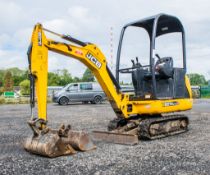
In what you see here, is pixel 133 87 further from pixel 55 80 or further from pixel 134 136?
pixel 55 80

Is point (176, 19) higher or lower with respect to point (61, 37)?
higher

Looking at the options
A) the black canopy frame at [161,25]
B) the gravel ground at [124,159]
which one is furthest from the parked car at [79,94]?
the gravel ground at [124,159]

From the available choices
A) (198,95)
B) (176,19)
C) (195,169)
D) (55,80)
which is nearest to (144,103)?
(176,19)

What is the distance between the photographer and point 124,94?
8594mm

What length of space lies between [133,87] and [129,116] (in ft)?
3.11

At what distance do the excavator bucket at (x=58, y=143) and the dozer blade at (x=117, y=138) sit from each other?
0.88m

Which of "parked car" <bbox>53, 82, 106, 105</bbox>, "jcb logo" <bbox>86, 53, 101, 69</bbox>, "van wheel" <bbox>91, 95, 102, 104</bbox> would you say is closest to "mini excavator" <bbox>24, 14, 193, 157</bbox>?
"jcb logo" <bbox>86, 53, 101, 69</bbox>

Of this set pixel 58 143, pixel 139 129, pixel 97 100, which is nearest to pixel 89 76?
pixel 97 100

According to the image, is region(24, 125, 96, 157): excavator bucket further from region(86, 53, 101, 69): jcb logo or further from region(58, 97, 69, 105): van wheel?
region(58, 97, 69, 105): van wheel

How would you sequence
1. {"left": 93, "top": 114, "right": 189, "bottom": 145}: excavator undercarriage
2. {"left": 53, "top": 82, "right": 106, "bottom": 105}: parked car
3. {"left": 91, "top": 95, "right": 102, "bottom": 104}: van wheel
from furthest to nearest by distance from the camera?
{"left": 91, "top": 95, "right": 102, "bottom": 104}: van wheel, {"left": 53, "top": 82, "right": 106, "bottom": 105}: parked car, {"left": 93, "top": 114, "right": 189, "bottom": 145}: excavator undercarriage

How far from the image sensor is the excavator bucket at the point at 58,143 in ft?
20.6

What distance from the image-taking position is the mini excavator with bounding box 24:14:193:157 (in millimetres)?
6664

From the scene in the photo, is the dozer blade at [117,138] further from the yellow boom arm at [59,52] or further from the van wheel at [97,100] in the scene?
the van wheel at [97,100]

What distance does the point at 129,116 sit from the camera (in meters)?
8.79
